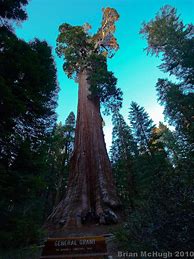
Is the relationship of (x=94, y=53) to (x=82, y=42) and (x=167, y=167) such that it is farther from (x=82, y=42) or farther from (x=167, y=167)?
(x=167, y=167)

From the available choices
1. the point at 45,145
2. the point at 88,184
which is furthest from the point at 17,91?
the point at 88,184

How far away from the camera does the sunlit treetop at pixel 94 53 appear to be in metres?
14.0

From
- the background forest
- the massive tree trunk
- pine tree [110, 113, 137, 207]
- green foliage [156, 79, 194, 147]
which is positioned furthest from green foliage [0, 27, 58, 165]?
pine tree [110, 113, 137, 207]

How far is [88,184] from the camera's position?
10.4 metres

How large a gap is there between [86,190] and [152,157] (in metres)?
9.87

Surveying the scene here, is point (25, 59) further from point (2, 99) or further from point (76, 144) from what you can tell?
point (76, 144)

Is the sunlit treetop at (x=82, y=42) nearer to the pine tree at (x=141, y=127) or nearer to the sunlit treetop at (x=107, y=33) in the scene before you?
the sunlit treetop at (x=107, y=33)

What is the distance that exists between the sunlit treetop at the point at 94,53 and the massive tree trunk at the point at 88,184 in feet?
6.74

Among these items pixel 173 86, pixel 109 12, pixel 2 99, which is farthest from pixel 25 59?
pixel 109 12

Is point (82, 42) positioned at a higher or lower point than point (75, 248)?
higher

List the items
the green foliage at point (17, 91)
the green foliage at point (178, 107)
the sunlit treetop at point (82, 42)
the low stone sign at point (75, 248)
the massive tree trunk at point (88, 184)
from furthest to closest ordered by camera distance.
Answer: the sunlit treetop at point (82, 42) < the green foliage at point (178, 107) < the massive tree trunk at point (88, 184) < the green foliage at point (17, 91) < the low stone sign at point (75, 248)

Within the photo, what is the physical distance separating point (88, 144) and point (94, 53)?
8.86 meters

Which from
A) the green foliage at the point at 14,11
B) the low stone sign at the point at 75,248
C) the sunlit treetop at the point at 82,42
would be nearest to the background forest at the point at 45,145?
the green foliage at the point at 14,11

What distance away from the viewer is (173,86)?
44.5ft
